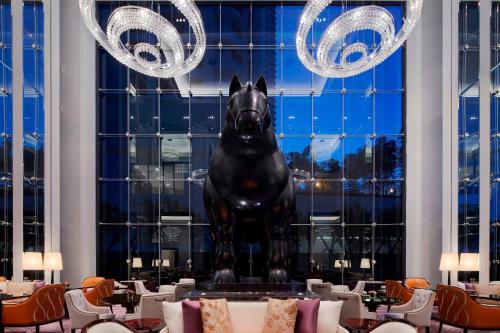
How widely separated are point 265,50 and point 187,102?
2087 millimetres

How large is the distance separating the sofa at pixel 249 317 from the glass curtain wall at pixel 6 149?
5420 millimetres

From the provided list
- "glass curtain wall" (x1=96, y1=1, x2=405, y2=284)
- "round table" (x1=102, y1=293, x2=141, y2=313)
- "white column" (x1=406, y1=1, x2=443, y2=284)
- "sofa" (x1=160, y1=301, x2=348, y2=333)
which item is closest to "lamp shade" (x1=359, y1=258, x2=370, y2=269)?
"glass curtain wall" (x1=96, y1=1, x2=405, y2=284)

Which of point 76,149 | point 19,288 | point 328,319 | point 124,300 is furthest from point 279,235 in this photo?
point 76,149

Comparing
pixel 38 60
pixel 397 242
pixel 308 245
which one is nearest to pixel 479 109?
pixel 397 242

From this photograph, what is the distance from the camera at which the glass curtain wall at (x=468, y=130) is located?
843 cm

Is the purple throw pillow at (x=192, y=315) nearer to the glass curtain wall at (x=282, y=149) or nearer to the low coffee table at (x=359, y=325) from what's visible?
the low coffee table at (x=359, y=325)

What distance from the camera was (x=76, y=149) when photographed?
9.89m

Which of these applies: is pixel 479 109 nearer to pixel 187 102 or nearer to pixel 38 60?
pixel 187 102

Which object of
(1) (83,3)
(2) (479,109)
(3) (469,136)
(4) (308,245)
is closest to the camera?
(1) (83,3)

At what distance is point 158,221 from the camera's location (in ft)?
34.2

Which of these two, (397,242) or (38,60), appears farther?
(397,242)

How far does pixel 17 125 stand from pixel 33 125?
3.60 ft

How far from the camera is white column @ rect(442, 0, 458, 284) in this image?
29.7ft

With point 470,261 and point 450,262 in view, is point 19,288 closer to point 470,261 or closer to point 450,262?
point 450,262
